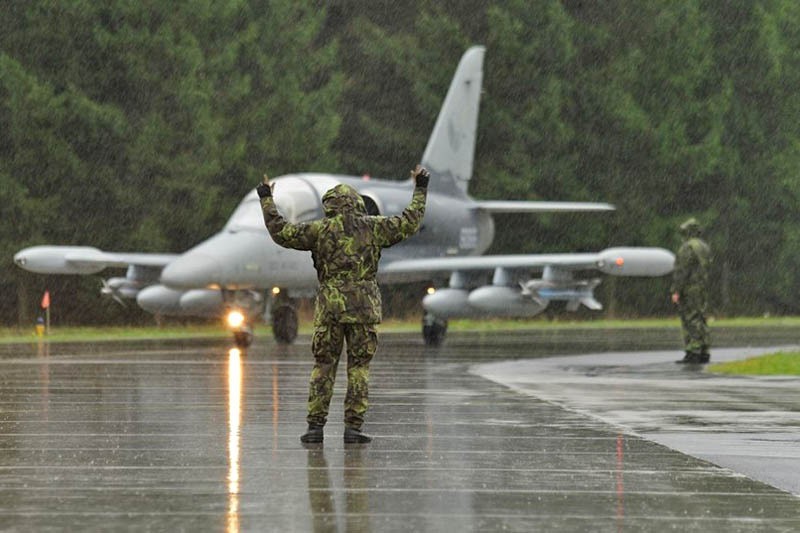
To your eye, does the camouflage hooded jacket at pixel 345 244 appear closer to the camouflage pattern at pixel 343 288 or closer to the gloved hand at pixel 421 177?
the camouflage pattern at pixel 343 288

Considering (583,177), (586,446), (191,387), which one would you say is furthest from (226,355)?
(583,177)

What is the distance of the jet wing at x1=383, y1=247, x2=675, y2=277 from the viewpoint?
3275 cm

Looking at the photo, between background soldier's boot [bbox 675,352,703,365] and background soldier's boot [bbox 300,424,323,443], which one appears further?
background soldier's boot [bbox 675,352,703,365]

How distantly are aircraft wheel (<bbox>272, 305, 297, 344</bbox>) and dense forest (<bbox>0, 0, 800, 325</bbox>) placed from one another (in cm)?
992

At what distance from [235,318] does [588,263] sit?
271 inches

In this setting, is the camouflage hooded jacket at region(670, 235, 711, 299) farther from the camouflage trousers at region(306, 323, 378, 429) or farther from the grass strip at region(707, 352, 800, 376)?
the camouflage trousers at region(306, 323, 378, 429)

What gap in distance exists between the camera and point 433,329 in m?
33.1

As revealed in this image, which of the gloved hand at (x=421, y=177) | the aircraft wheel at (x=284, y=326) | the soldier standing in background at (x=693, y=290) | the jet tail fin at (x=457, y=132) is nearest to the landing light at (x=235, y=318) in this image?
the aircraft wheel at (x=284, y=326)

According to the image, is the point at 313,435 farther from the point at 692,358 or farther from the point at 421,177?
the point at 692,358

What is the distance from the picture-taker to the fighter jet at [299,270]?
3136 cm

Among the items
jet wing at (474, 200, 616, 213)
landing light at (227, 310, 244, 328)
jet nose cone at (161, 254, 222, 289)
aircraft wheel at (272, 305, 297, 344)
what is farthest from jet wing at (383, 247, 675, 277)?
jet nose cone at (161, 254, 222, 289)

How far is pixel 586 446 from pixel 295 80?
35.6 meters

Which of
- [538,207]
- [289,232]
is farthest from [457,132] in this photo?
[289,232]

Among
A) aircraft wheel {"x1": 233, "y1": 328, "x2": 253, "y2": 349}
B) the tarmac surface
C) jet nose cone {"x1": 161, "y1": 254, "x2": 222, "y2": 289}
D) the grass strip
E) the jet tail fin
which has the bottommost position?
the tarmac surface
